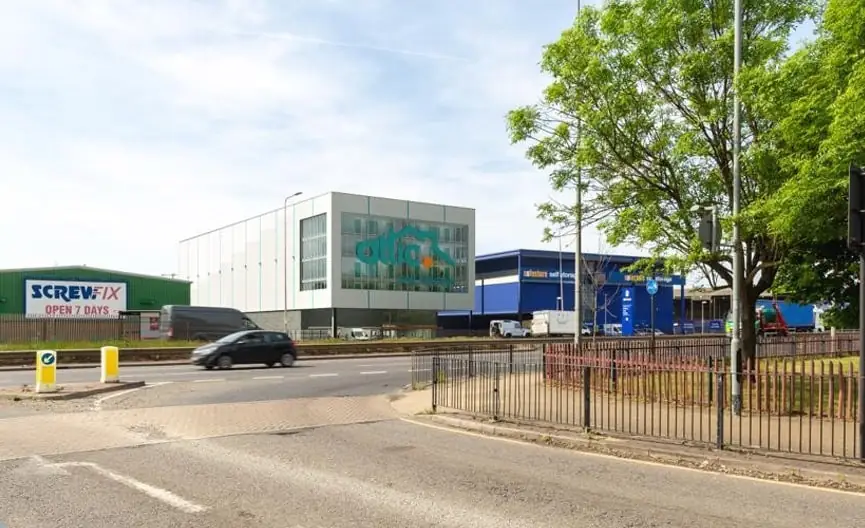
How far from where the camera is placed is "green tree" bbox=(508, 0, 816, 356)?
15.5 m

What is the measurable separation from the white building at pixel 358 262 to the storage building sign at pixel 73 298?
15008 mm

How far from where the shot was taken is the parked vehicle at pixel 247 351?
2703 cm

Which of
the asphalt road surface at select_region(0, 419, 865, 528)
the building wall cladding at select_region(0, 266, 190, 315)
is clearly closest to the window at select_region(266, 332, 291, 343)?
the asphalt road surface at select_region(0, 419, 865, 528)

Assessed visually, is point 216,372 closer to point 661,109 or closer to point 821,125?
point 661,109

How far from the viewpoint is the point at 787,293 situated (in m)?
18.7

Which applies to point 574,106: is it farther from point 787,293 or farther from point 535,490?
point 535,490

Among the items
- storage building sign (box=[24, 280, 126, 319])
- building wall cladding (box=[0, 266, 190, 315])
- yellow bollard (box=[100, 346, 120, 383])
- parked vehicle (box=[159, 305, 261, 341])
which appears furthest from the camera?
storage building sign (box=[24, 280, 126, 319])

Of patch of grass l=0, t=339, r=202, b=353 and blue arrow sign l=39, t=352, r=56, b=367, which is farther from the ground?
blue arrow sign l=39, t=352, r=56, b=367

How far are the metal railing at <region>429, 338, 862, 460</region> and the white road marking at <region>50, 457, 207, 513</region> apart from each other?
6242mm

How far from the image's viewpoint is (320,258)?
6706cm

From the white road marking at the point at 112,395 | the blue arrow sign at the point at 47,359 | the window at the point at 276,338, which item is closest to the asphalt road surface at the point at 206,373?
the window at the point at 276,338

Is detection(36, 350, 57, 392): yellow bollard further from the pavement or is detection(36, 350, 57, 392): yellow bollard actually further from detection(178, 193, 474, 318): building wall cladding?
detection(178, 193, 474, 318): building wall cladding

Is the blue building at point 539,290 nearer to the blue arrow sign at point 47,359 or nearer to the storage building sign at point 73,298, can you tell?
the storage building sign at point 73,298

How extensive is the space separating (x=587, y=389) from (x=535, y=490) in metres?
3.94
